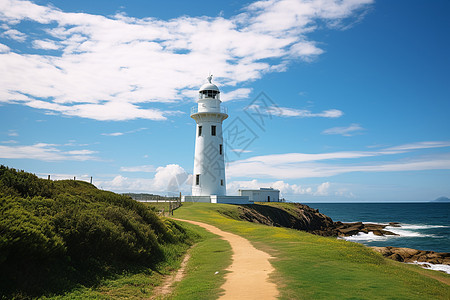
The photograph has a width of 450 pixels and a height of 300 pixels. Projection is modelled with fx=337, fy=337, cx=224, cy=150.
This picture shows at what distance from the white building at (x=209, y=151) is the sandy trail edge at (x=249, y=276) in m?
30.3

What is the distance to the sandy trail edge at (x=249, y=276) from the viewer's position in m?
11.3

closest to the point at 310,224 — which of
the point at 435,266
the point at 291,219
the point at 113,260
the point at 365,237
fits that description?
the point at 291,219

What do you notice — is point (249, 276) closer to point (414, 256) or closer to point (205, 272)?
point (205, 272)

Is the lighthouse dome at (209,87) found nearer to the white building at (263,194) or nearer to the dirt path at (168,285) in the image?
the white building at (263,194)

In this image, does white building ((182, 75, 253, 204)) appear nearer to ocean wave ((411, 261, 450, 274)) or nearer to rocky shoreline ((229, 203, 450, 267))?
rocky shoreline ((229, 203, 450, 267))

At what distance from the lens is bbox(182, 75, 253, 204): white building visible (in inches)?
2024

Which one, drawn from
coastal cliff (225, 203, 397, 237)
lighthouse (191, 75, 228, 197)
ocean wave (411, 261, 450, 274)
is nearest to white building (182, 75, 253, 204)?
lighthouse (191, 75, 228, 197)

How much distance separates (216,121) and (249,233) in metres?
27.4

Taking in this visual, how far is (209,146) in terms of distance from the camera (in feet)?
170

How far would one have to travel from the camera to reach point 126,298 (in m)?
11.8

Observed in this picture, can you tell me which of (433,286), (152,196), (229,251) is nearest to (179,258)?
(229,251)

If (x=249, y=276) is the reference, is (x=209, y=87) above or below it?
above

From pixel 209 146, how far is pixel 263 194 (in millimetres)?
20923

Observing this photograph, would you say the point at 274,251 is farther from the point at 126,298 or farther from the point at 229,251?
the point at 126,298
